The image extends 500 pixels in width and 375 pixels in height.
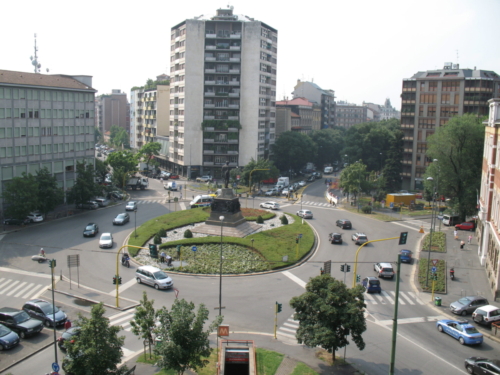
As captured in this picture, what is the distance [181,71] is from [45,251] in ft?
214

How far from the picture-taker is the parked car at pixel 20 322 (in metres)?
31.4

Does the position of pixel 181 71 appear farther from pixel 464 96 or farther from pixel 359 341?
pixel 359 341

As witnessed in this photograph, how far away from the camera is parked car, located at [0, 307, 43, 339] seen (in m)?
31.4

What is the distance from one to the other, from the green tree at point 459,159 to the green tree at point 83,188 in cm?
4790

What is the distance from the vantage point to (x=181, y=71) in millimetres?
107312

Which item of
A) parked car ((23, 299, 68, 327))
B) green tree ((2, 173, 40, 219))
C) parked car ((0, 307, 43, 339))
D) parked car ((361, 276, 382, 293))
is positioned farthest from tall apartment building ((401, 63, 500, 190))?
parked car ((0, 307, 43, 339))

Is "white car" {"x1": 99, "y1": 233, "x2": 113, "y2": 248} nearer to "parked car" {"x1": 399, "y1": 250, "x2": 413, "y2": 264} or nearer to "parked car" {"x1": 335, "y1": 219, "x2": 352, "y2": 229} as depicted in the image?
"parked car" {"x1": 335, "y1": 219, "x2": 352, "y2": 229}

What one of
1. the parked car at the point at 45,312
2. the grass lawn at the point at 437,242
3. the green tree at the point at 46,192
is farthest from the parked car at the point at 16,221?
the grass lawn at the point at 437,242

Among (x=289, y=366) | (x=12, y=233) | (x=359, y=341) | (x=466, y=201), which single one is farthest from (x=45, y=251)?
(x=466, y=201)

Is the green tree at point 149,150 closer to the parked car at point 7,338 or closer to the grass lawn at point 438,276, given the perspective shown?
the grass lawn at point 438,276

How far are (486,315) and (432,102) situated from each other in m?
70.0

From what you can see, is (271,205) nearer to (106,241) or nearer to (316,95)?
(106,241)

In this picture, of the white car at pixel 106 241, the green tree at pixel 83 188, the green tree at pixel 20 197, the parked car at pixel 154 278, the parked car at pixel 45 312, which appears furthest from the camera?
the green tree at pixel 83 188

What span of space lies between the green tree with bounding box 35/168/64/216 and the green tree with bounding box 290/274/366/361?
1846 inches
